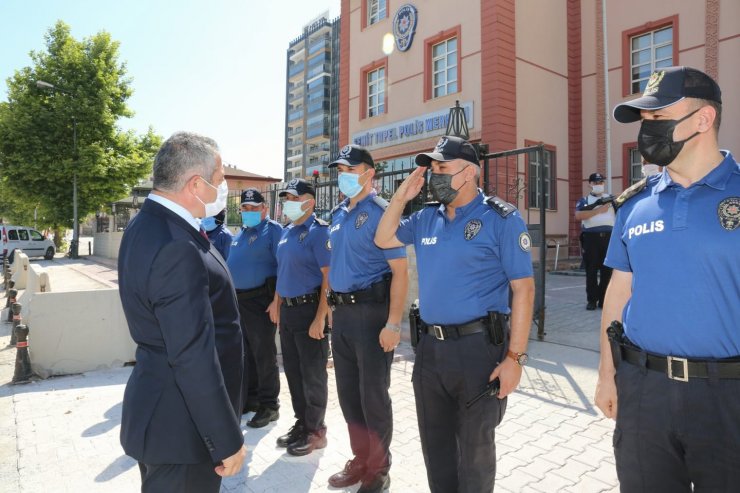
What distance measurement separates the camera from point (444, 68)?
16.1 metres

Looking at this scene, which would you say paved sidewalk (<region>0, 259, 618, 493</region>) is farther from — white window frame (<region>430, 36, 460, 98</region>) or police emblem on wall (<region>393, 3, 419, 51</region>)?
police emblem on wall (<region>393, 3, 419, 51</region>)

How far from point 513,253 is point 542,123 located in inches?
580

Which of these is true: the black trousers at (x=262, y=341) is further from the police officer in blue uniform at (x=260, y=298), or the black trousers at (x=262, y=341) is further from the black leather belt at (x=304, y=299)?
the black leather belt at (x=304, y=299)

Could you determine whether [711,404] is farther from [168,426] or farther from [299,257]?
[299,257]

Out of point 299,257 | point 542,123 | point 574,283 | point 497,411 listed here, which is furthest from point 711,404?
point 542,123

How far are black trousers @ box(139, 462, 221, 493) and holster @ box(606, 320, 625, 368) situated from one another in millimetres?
1727

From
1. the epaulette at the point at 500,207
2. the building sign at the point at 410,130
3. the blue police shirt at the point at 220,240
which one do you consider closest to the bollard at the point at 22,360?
the blue police shirt at the point at 220,240

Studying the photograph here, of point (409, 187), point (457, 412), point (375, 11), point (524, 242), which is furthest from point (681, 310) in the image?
point (375, 11)

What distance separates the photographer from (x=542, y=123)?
1580cm

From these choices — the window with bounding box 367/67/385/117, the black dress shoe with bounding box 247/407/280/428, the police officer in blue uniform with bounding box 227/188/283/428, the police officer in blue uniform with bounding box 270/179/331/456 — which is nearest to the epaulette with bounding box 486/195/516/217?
the police officer in blue uniform with bounding box 270/179/331/456

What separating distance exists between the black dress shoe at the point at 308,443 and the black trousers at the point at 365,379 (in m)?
0.55

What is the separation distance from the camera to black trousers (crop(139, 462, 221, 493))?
1.83 meters

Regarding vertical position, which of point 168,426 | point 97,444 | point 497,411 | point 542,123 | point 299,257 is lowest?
point 97,444

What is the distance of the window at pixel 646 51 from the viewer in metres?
14.5
